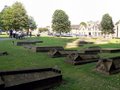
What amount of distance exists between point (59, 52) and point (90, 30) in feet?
373

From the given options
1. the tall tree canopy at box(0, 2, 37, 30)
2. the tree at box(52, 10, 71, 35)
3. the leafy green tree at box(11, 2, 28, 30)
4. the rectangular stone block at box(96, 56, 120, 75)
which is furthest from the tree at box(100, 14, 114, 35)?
the rectangular stone block at box(96, 56, 120, 75)

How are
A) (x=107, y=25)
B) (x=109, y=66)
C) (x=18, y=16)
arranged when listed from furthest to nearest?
(x=107, y=25)
(x=18, y=16)
(x=109, y=66)

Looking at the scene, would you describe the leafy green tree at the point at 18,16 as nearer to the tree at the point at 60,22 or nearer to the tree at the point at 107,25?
the tree at the point at 60,22

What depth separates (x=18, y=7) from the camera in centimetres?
6197

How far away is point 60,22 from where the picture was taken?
82.1m

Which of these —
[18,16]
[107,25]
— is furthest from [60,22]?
[18,16]

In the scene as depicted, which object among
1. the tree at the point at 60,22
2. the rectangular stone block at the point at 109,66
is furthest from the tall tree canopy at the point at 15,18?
the rectangular stone block at the point at 109,66

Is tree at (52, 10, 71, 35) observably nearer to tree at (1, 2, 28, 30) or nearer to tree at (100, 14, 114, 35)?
tree at (100, 14, 114, 35)

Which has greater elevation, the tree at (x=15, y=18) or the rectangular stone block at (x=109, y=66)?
the tree at (x=15, y=18)

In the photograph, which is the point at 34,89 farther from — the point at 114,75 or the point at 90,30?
the point at 90,30

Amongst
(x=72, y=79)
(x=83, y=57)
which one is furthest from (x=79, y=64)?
(x=72, y=79)

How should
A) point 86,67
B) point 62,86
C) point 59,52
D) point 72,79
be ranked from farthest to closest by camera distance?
point 59,52
point 86,67
point 72,79
point 62,86

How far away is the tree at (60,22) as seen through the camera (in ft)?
268

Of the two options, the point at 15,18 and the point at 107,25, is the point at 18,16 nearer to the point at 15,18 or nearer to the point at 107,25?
the point at 15,18
